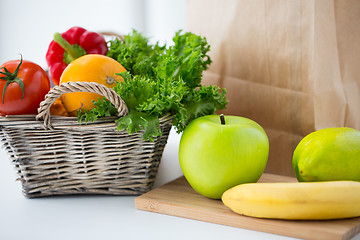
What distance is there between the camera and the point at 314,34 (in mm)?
711

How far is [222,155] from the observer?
566 mm

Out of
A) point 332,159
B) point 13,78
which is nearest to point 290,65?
point 332,159

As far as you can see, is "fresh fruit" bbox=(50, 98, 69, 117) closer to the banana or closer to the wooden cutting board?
the wooden cutting board

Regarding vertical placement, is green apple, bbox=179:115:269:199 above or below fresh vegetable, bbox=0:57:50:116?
below

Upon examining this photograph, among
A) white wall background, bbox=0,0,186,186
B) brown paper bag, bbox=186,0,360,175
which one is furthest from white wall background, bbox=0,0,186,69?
brown paper bag, bbox=186,0,360,175

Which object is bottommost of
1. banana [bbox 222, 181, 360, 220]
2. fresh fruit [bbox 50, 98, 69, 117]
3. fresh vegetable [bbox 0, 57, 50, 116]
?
banana [bbox 222, 181, 360, 220]

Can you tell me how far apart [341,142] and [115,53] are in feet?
1.62

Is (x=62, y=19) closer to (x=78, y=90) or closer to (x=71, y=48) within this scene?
(x=71, y=48)

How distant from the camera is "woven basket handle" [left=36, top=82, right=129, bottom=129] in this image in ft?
1.82

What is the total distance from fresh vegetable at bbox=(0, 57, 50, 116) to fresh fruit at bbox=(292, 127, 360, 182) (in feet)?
1.38

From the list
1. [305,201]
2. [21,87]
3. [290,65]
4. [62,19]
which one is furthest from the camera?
[62,19]

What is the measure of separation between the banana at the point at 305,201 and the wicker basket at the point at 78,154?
194 mm

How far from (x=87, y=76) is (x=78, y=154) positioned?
12 cm

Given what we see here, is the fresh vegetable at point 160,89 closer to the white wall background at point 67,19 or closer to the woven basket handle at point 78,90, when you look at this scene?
the woven basket handle at point 78,90
